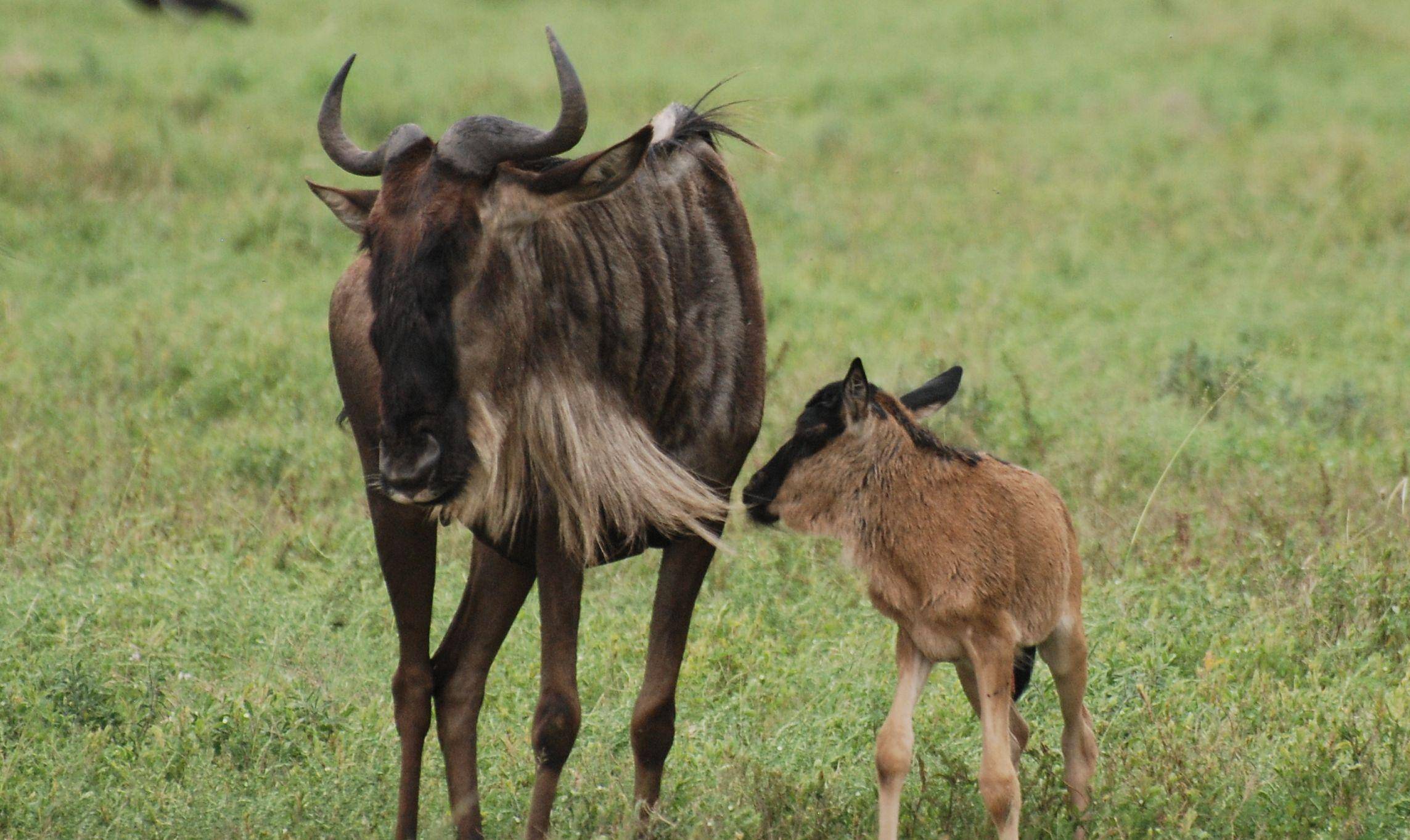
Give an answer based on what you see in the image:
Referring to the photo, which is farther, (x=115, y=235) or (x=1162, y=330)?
(x=115, y=235)

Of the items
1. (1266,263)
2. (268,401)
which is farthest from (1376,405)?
(268,401)

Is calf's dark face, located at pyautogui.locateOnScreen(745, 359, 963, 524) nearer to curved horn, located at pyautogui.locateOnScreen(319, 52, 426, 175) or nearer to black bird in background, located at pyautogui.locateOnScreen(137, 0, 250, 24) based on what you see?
curved horn, located at pyautogui.locateOnScreen(319, 52, 426, 175)

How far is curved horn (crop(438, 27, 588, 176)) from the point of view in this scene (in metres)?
3.85

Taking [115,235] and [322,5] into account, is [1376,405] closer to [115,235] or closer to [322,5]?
[115,235]

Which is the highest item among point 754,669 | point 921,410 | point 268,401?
point 921,410

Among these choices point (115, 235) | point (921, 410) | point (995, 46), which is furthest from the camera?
point (995, 46)

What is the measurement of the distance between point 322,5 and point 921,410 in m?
14.0

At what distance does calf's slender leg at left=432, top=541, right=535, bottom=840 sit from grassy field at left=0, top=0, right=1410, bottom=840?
210 mm

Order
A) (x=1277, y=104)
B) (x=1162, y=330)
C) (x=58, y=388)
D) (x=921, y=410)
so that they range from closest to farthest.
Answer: (x=921, y=410), (x=58, y=388), (x=1162, y=330), (x=1277, y=104)

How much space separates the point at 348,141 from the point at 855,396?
1.53 metres

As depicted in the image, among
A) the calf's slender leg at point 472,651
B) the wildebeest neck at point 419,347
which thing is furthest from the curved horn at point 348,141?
the calf's slender leg at point 472,651

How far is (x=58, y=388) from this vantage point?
25.8ft

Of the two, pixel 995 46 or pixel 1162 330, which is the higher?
pixel 995 46

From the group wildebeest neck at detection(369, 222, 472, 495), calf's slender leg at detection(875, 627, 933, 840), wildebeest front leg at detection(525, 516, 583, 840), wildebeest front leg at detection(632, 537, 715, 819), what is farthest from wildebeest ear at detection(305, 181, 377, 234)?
calf's slender leg at detection(875, 627, 933, 840)
